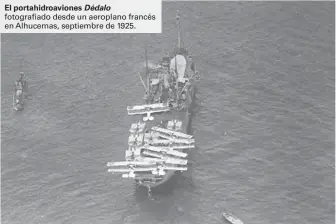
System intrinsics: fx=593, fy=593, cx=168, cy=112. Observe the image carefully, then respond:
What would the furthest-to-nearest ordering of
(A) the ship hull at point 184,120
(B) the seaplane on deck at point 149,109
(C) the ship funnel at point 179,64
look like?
1. (C) the ship funnel at point 179,64
2. (B) the seaplane on deck at point 149,109
3. (A) the ship hull at point 184,120

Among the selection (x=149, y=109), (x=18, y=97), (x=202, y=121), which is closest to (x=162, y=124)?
(x=149, y=109)

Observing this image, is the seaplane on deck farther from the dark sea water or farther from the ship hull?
the dark sea water

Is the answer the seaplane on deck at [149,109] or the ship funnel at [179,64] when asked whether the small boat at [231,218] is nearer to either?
the seaplane on deck at [149,109]

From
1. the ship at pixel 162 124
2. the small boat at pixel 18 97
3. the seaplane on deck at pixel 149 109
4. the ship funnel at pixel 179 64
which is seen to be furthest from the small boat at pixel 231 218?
the small boat at pixel 18 97

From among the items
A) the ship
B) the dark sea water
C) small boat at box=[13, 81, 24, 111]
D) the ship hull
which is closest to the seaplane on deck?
the ship

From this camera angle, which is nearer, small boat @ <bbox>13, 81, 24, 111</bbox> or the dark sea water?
the dark sea water

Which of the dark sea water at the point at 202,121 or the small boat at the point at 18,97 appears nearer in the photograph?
the dark sea water at the point at 202,121
